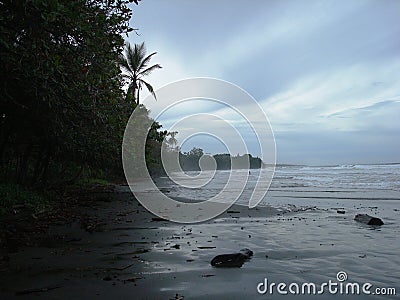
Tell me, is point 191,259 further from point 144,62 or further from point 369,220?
point 144,62

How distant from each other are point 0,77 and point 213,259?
4.41 metres

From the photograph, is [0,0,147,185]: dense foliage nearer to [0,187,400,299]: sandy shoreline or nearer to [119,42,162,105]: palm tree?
[0,187,400,299]: sandy shoreline

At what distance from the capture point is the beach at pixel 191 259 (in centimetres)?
375

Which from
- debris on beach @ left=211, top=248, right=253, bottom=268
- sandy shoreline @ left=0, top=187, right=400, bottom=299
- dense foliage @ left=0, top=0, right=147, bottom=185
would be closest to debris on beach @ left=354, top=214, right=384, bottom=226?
sandy shoreline @ left=0, top=187, right=400, bottom=299

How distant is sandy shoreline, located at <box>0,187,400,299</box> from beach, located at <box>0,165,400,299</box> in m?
0.01

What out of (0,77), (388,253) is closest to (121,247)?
(0,77)

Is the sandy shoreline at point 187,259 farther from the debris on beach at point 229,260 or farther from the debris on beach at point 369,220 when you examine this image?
the debris on beach at point 369,220

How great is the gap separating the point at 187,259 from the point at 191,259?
0.18ft

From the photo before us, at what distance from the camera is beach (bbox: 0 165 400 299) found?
3750 millimetres

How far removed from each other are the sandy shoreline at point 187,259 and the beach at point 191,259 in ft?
0.04

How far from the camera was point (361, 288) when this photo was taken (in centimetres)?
388

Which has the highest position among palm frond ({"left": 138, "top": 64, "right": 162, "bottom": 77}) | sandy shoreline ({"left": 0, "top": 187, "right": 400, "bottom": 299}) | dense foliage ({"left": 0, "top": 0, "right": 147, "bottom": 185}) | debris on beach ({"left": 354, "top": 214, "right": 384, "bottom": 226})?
palm frond ({"left": 138, "top": 64, "right": 162, "bottom": 77})

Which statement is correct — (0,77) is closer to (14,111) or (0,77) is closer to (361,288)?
(14,111)

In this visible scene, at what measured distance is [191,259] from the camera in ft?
16.4
